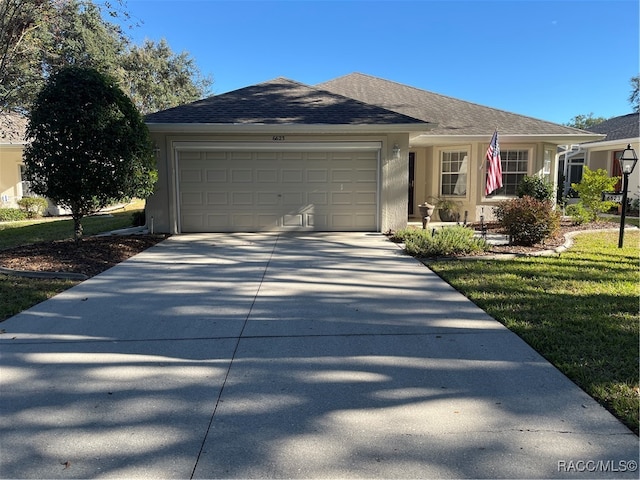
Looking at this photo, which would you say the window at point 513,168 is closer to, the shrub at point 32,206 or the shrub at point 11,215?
the shrub at point 32,206

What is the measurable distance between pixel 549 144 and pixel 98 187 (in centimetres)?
1308

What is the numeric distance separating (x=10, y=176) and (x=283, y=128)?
13.8 meters

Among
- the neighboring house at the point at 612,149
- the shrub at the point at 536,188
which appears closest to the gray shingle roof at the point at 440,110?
the shrub at the point at 536,188

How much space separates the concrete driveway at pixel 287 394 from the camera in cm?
261

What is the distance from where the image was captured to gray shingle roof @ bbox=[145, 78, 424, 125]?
11133 mm

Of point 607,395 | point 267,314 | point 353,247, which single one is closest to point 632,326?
point 607,395

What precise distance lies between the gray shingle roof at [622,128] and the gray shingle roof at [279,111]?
12554 millimetres

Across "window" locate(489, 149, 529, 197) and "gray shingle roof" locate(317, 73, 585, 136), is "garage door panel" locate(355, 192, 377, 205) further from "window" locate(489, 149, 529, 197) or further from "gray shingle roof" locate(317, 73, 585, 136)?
"window" locate(489, 149, 529, 197)

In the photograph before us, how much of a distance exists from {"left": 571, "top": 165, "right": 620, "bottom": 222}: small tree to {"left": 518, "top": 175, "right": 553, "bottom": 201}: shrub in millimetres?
755

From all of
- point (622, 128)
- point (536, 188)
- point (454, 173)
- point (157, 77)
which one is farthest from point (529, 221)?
point (157, 77)

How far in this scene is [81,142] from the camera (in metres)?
8.66

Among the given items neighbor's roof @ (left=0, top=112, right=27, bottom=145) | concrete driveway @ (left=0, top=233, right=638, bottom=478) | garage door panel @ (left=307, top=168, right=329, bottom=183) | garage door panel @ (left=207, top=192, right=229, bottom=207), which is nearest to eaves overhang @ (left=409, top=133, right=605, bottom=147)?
garage door panel @ (left=307, top=168, right=329, bottom=183)

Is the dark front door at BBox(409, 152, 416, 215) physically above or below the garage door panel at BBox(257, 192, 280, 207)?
above

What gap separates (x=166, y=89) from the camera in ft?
97.9
